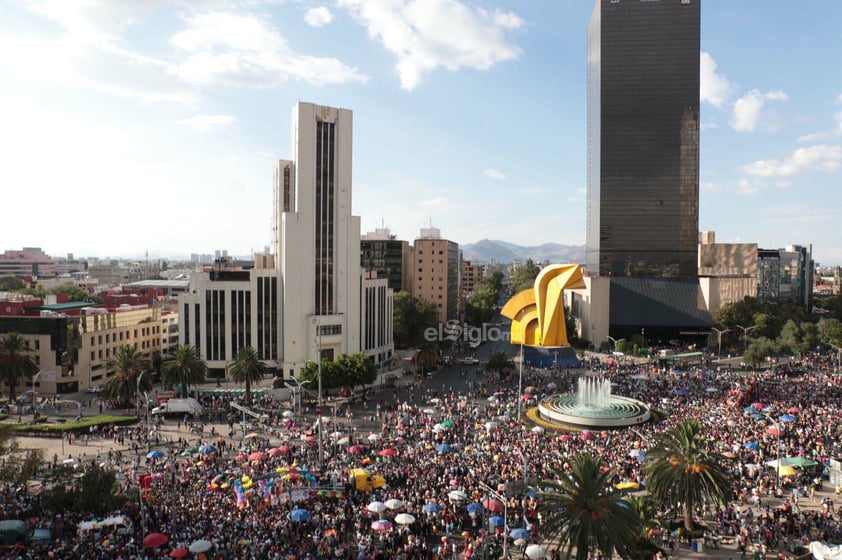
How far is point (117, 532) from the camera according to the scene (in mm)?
26234

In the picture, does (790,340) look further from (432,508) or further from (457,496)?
(432,508)

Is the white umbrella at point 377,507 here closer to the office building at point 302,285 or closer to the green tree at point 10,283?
the office building at point 302,285

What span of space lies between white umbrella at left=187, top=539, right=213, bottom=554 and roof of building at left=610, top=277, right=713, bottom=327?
299 ft

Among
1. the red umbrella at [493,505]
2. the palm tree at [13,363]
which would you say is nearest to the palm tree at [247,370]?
the palm tree at [13,363]

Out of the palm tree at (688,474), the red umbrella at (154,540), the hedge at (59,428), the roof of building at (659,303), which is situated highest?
the roof of building at (659,303)

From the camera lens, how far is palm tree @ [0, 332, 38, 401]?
54.3 m

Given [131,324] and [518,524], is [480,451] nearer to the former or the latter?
[518,524]

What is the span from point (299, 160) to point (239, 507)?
4529 cm

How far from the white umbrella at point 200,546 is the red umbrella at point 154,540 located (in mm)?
1377

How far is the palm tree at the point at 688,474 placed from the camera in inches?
1001

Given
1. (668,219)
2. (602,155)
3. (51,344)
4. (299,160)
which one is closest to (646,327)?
(668,219)

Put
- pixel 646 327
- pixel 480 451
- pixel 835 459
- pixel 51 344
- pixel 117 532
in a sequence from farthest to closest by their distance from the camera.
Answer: pixel 646 327 < pixel 51 344 < pixel 480 451 < pixel 835 459 < pixel 117 532

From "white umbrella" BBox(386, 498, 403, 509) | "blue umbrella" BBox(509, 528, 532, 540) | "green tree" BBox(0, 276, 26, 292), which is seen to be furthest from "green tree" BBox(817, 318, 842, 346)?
"green tree" BBox(0, 276, 26, 292)

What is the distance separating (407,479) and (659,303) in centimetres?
8369
